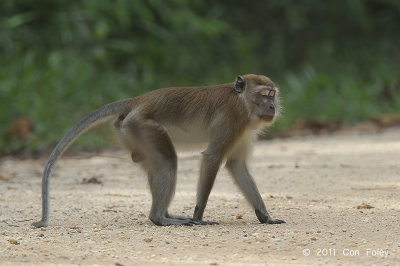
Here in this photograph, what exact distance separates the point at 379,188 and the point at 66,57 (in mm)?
8274

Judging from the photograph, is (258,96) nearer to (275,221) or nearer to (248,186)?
(248,186)

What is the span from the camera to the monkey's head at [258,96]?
19.3 feet

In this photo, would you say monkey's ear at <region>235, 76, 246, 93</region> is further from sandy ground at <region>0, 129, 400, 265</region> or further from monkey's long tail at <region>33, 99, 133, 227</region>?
sandy ground at <region>0, 129, 400, 265</region>

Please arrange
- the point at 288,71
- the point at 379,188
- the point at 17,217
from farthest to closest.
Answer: the point at 288,71
the point at 379,188
the point at 17,217

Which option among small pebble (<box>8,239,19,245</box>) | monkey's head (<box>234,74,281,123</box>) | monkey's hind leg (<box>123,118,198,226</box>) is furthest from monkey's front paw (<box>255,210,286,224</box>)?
small pebble (<box>8,239,19,245</box>)

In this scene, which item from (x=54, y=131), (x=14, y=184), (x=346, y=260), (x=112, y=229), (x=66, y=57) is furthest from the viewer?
(x=66, y=57)

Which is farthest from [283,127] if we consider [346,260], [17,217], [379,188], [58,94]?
[346,260]

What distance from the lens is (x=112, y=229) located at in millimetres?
5258

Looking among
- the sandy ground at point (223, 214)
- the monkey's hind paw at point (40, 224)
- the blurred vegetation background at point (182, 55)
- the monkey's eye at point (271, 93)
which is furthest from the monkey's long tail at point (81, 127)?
the blurred vegetation background at point (182, 55)

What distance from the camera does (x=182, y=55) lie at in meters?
15.3

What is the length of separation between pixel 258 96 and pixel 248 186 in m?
0.72

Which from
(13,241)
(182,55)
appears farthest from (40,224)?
(182,55)

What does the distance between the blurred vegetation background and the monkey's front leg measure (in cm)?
507

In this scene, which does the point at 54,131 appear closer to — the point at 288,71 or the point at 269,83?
the point at 269,83
